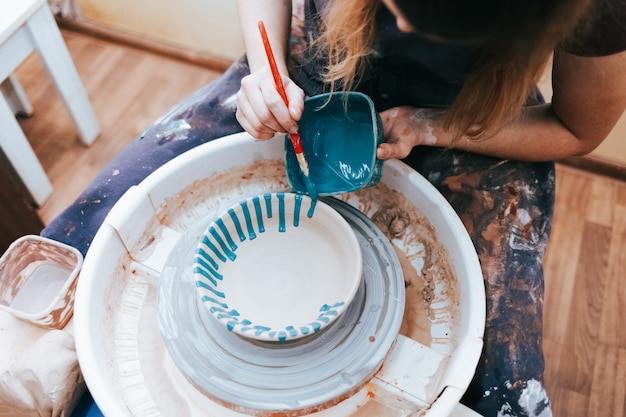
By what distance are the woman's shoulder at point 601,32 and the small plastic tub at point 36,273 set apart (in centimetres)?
95

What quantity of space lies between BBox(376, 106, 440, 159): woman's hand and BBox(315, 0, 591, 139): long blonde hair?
0.17 feet

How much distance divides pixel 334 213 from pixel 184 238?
0.94 feet

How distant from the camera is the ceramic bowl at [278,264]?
87cm

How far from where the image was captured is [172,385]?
34.7 inches

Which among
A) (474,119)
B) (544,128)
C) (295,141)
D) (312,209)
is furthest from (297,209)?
(544,128)

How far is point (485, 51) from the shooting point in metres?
0.77

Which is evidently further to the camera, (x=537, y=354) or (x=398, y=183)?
(x=398, y=183)

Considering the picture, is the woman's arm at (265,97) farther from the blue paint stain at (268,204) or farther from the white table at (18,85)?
the white table at (18,85)

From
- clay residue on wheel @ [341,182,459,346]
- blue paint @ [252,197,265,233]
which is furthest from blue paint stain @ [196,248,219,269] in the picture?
clay residue on wheel @ [341,182,459,346]

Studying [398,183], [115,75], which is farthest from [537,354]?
[115,75]

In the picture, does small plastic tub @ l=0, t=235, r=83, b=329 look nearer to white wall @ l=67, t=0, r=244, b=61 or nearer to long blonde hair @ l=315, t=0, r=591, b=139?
long blonde hair @ l=315, t=0, r=591, b=139

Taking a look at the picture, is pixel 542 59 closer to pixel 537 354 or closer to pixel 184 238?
pixel 537 354

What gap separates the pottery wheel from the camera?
0.81 m

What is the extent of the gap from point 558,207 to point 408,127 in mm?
1081
